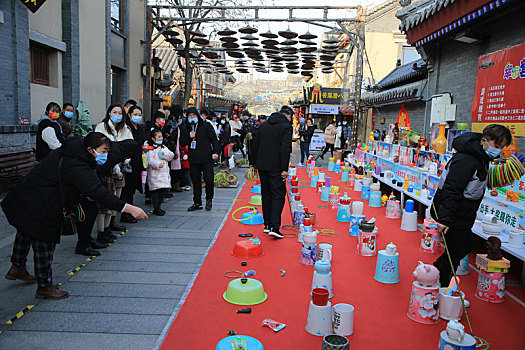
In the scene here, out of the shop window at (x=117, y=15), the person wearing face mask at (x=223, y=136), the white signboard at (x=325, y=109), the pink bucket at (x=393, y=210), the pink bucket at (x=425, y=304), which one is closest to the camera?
the pink bucket at (x=425, y=304)

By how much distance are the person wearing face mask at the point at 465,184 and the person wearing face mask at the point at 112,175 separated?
428 centimetres

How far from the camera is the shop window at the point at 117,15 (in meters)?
14.9

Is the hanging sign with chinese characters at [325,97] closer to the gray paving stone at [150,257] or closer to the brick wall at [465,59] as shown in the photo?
the brick wall at [465,59]

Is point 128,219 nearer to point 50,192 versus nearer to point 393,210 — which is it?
point 50,192

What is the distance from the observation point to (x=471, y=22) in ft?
27.0

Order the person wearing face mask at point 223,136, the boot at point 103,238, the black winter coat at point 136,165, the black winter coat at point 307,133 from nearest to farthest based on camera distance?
the boot at point 103,238 < the black winter coat at point 136,165 < the person wearing face mask at point 223,136 < the black winter coat at point 307,133

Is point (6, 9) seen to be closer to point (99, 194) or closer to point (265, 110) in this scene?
point (99, 194)

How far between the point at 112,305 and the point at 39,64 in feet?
28.8

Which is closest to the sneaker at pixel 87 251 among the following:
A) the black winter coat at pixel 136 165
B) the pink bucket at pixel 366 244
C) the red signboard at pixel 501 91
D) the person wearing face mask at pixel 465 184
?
the black winter coat at pixel 136 165

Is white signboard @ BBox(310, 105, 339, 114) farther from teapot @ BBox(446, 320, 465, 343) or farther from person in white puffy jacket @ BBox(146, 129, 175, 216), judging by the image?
teapot @ BBox(446, 320, 465, 343)

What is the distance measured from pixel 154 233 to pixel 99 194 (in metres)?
2.85

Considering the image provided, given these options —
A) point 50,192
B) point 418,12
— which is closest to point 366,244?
point 50,192

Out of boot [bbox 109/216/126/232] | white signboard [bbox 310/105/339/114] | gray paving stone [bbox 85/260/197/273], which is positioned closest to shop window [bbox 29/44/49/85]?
boot [bbox 109/216/126/232]

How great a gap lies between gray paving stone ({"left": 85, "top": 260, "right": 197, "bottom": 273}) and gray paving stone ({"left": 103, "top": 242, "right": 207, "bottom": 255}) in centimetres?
44
